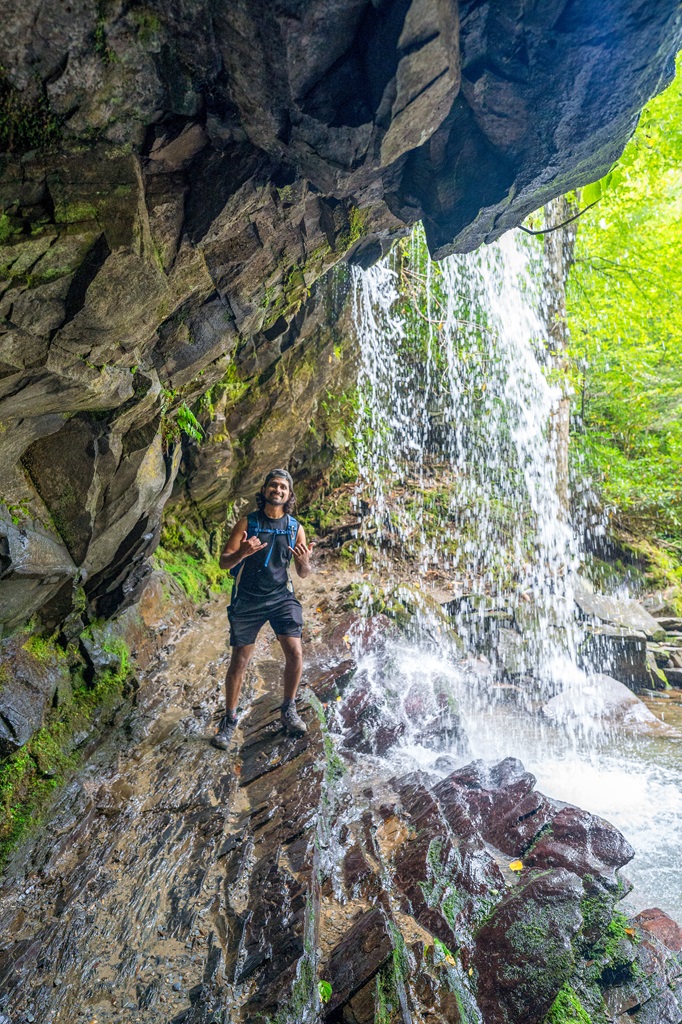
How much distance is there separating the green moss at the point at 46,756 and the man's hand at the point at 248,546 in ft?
6.73

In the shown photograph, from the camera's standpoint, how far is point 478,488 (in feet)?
41.1

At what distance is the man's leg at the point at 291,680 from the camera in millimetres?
4812

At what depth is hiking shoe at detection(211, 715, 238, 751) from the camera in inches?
195

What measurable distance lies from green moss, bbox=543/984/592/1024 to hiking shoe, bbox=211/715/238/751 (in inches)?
120

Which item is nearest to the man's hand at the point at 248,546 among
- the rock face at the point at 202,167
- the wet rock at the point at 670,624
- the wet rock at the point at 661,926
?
the rock face at the point at 202,167

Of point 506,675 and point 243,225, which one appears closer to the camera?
point 243,225

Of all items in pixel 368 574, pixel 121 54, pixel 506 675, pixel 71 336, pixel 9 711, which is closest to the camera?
pixel 121 54

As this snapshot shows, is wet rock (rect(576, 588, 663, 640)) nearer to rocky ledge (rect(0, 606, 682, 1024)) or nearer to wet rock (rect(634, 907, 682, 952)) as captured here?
rocky ledge (rect(0, 606, 682, 1024))

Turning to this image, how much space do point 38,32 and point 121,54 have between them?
0.41 metres

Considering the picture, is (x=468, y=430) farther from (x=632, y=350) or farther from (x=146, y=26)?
(x=146, y=26)

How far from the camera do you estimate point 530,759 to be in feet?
22.8

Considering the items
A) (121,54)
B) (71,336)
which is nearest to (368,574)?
(71,336)

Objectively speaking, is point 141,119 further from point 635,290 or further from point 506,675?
point 635,290

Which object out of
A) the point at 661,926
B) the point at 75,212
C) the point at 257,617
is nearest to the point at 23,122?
the point at 75,212
